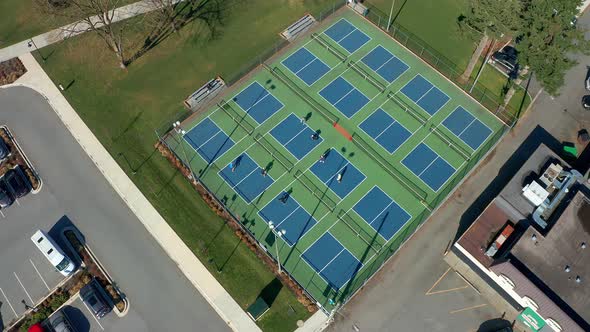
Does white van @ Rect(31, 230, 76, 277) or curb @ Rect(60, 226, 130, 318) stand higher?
curb @ Rect(60, 226, 130, 318)

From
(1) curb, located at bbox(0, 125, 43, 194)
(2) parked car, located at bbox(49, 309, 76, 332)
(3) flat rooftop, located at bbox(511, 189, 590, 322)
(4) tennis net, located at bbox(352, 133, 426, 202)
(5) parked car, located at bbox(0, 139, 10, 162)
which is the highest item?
(3) flat rooftop, located at bbox(511, 189, 590, 322)

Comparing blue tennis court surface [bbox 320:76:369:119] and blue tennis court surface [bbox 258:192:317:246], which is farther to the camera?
blue tennis court surface [bbox 320:76:369:119]

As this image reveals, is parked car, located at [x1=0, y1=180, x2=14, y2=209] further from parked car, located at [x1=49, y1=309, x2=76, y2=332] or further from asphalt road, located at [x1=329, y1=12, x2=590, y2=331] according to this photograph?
asphalt road, located at [x1=329, y1=12, x2=590, y2=331]

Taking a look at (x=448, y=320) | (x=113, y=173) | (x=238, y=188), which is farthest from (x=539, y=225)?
(x=113, y=173)

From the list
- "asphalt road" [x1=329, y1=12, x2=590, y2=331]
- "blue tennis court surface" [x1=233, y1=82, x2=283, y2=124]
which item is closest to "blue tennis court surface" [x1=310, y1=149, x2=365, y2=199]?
"asphalt road" [x1=329, y1=12, x2=590, y2=331]

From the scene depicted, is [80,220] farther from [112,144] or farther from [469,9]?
[469,9]

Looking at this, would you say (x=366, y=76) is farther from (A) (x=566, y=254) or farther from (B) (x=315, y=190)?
(A) (x=566, y=254)
